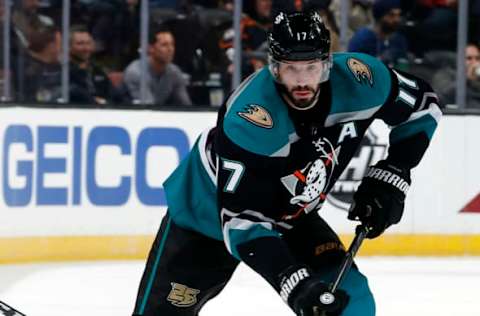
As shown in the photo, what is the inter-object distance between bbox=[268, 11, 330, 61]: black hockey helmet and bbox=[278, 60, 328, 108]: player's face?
0.02m

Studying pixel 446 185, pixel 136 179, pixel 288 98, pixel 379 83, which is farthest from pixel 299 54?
pixel 446 185

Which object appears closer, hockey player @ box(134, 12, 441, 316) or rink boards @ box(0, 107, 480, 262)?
hockey player @ box(134, 12, 441, 316)

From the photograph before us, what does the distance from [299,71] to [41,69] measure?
13.0 ft

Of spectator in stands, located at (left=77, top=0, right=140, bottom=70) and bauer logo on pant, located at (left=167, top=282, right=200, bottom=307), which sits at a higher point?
spectator in stands, located at (left=77, top=0, right=140, bottom=70)

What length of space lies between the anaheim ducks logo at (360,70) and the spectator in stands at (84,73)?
11.9ft

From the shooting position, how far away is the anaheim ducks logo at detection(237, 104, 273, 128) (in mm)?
3158

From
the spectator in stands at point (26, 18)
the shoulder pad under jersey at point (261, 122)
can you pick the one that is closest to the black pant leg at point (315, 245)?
the shoulder pad under jersey at point (261, 122)

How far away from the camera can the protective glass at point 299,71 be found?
3.15 meters

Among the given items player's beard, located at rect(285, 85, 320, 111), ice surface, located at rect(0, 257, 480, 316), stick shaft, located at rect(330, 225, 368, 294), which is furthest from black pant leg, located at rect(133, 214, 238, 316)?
ice surface, located at rect(0, 257, 480, 316)

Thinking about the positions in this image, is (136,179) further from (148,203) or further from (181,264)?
(181,264)

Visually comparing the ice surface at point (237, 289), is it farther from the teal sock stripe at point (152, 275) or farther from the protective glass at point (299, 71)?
the protective glass at point (299, 71)

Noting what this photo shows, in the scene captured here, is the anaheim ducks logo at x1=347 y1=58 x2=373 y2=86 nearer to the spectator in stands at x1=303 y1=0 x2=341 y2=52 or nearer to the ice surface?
the ice surface

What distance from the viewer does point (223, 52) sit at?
23.8 feet

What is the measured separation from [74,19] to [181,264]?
11.6ft
